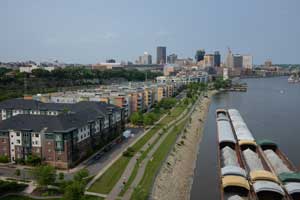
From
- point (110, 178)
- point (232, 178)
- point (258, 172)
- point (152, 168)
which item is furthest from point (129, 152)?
point (258, 172)

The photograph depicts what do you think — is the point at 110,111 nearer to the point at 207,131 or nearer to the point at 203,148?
the point at 203,148

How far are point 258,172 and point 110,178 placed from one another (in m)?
7.28

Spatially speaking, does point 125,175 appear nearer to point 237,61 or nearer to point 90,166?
point 90,166

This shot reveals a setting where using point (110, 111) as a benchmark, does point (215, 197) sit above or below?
below

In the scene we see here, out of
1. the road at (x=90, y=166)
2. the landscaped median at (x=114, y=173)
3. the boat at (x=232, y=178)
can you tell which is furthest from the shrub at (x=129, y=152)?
the boat at (x=232, y=178)

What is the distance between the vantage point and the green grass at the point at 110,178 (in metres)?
15.4

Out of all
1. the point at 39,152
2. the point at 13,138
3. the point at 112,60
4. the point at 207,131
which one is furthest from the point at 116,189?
the point at 112,60

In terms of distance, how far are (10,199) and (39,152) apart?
4.72m

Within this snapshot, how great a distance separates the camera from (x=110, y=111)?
82.4 ft

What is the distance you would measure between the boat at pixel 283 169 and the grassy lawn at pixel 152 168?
623cm

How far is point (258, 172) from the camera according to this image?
16.3m

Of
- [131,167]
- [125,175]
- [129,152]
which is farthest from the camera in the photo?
[129,152]

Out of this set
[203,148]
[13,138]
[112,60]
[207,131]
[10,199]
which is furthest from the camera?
[112,60]

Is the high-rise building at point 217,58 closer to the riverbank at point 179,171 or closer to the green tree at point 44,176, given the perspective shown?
the riverbank at point 179,171
